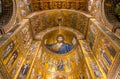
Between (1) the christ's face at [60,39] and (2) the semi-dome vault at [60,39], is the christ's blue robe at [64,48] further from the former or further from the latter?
(1) the christ's face at [60,39]

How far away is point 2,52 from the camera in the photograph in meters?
8.83

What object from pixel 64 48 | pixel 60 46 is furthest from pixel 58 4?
pixel 64 48

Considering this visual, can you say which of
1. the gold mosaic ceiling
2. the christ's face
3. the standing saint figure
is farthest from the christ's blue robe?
the gold mosaic ceiling

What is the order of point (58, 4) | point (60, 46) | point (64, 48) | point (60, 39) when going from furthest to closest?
1. point (58, 4)
2. point (60, 39)
3. point (60, 46)
4. point (64, 48)

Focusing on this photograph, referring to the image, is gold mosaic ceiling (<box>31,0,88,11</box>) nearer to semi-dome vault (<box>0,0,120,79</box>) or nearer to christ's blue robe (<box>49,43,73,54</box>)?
semi-dome vault (<box>0,0,120,79</box>)

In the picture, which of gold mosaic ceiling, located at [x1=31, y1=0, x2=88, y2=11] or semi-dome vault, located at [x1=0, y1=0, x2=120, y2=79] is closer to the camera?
semi-dome vault, located at [x1=0, y1=0, x2=120, y2=79]

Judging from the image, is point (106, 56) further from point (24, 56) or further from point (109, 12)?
point (24, 56)

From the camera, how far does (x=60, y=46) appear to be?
Answer: 14930mm

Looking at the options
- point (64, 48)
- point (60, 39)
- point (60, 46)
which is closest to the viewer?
point (64, 48)

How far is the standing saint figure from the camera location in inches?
568

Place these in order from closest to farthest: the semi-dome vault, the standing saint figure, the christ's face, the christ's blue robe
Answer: the semi-dome vault < the christ's blue robe < the standing saint figure < the christ's face

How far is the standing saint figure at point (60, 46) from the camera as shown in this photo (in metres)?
14.4

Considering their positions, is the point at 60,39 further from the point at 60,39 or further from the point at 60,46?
the point at 60,46

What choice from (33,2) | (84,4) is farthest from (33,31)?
(84,4)
